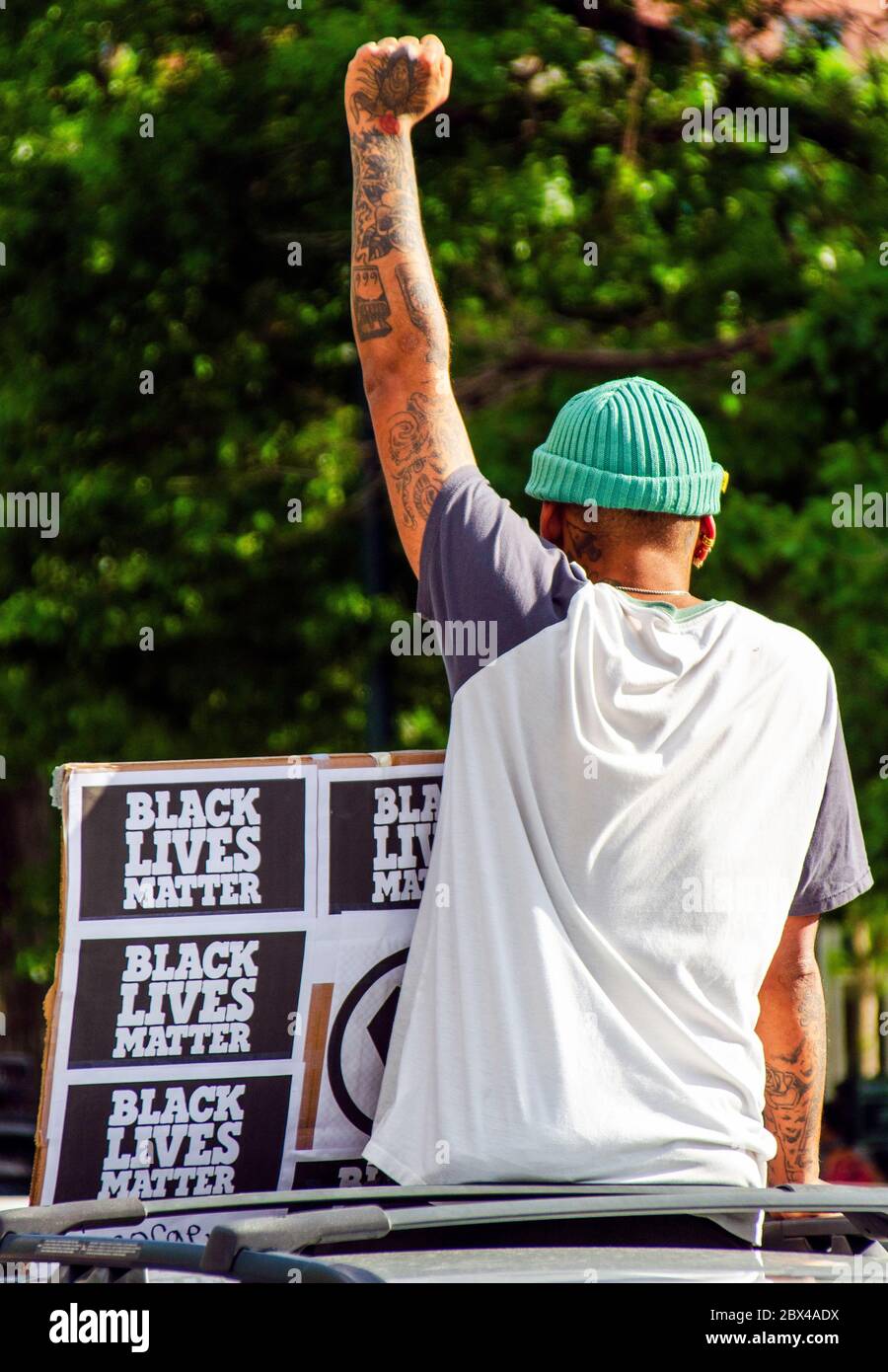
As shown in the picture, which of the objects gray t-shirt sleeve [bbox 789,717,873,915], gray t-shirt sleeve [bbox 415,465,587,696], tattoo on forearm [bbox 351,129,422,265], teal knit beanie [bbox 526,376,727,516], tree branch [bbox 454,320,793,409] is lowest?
gray t-shirt sleeve [bbox 789,717,873,915]

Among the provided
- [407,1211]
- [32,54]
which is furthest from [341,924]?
[32,54]

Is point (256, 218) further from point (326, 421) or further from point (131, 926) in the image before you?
point (131, 926)

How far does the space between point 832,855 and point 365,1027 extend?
709 millimetres

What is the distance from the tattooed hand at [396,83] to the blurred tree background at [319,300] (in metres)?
6.70

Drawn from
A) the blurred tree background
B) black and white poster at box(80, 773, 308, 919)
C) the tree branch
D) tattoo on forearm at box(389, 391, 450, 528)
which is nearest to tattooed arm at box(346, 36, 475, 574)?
tattoo on forearm at box(389, 391, 450, 528)

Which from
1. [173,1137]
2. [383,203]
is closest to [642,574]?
[383,203]

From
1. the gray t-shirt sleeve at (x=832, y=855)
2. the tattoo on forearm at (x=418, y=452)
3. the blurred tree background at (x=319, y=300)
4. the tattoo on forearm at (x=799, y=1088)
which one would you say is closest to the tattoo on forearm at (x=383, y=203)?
the tattoo on forearm at (x=418, y=452)

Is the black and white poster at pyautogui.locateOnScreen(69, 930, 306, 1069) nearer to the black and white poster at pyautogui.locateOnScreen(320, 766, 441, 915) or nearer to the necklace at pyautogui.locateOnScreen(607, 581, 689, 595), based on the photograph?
the black and white poster at pyautogui.locateOnScreen(320, 766, 441, 915)

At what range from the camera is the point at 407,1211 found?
2.16m

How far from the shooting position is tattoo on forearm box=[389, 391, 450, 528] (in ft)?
8.87

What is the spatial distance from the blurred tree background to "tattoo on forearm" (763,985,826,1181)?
22.2 ft

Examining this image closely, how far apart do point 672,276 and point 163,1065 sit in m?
7.84

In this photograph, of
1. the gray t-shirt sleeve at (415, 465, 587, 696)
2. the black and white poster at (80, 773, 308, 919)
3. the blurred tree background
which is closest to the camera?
the gray t-shirt sleeve at (415, 465, 587, 696)

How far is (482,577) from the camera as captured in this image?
2584mm
